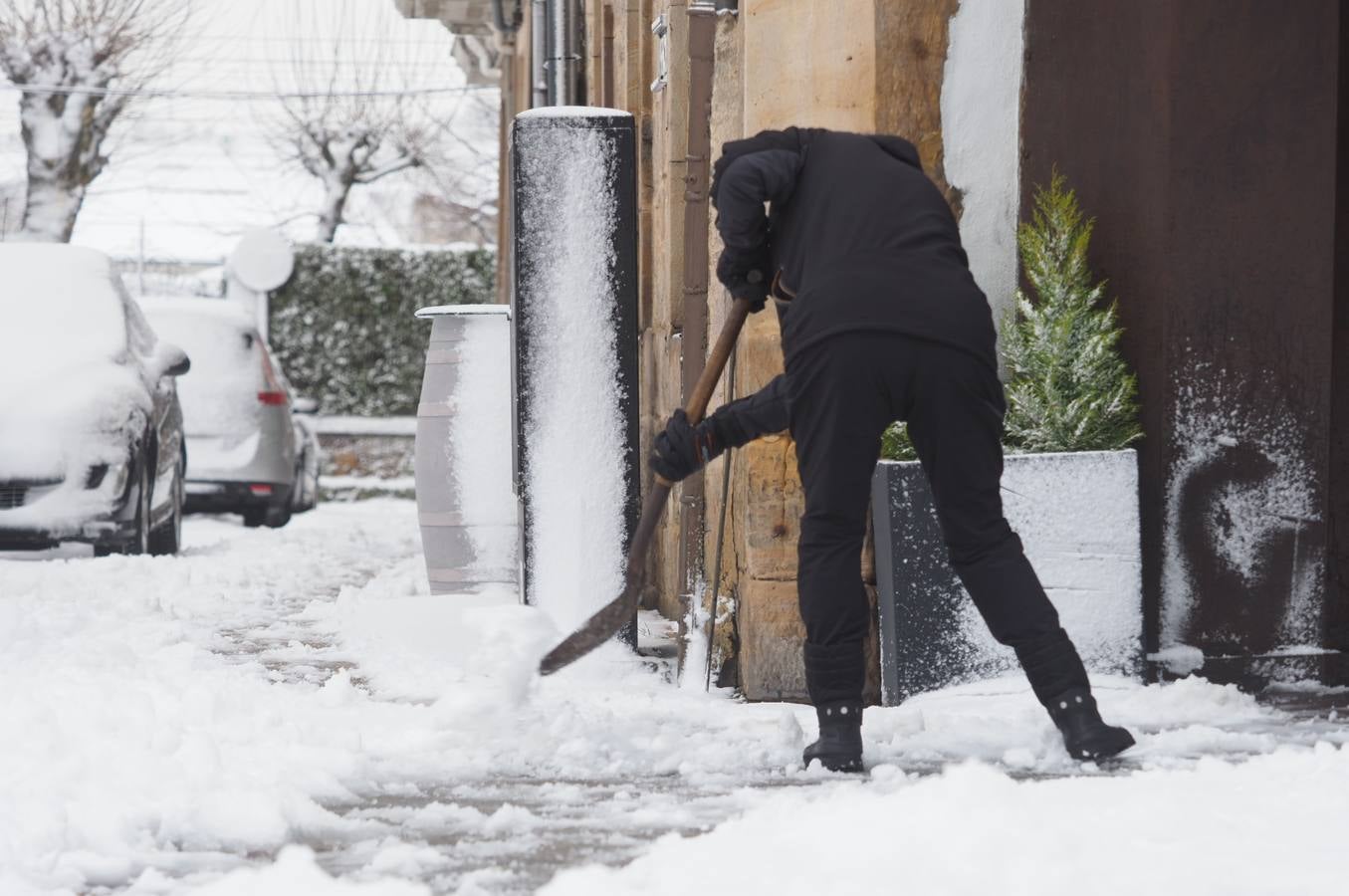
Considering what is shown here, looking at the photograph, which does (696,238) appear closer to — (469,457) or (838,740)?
(469,457)

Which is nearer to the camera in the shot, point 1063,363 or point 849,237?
point 849,237

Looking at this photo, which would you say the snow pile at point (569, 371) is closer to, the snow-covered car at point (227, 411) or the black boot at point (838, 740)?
the black boot at point (838, 740)

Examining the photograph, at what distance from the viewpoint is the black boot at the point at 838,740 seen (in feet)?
12.7

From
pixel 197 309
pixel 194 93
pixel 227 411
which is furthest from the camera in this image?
pixel 194 93

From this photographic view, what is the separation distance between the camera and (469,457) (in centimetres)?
670

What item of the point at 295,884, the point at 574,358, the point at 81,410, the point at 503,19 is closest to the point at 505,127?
the point at 503,19

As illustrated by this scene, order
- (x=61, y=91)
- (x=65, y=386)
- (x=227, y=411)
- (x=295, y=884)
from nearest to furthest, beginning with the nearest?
1. (x=295, y=884)
2. (x=65, y=386)
3. (x=227, y=411)
4. (x=61, y=91)

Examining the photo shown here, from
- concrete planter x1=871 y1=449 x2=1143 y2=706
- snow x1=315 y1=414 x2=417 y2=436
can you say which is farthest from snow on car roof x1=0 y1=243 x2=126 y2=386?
snow x1=315 y1=414 x2=417 y2=436

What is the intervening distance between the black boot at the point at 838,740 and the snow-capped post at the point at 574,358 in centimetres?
174

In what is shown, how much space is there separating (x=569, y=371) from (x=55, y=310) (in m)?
5.21

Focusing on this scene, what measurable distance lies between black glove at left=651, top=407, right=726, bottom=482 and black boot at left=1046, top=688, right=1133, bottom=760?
3.27 ft

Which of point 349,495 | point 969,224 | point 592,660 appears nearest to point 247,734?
point 592,660

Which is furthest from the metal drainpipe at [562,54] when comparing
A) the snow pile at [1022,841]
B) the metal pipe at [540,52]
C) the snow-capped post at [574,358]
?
the snow pile at [1022,841]

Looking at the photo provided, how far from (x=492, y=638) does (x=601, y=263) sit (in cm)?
165
